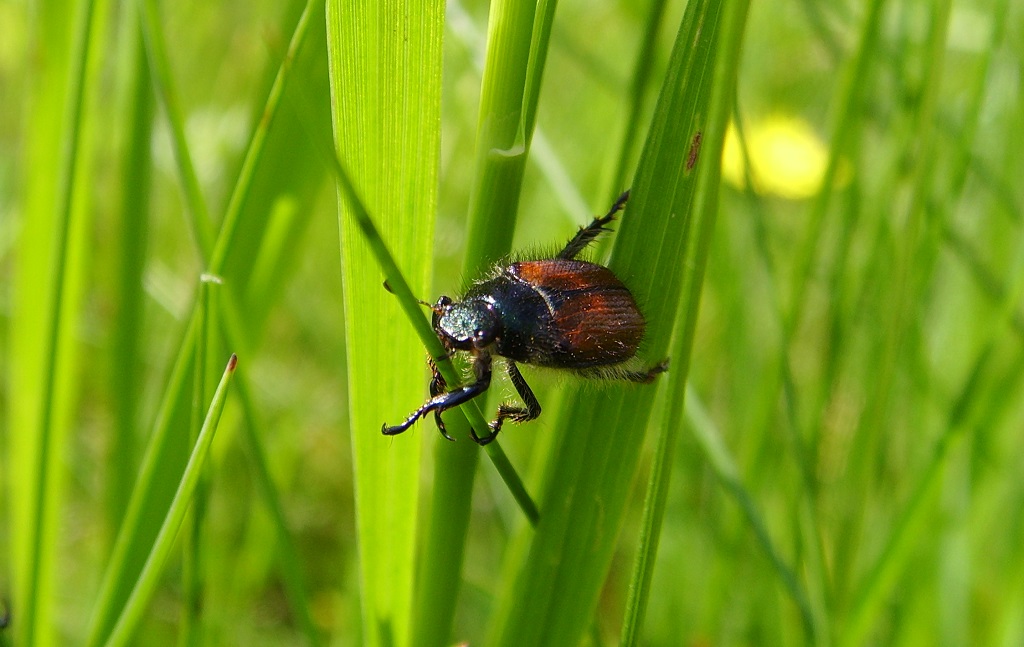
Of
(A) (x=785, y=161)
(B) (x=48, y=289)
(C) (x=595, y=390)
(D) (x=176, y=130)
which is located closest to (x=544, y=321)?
(C) (x=595, y=390)

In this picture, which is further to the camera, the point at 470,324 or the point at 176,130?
the point at 470,324

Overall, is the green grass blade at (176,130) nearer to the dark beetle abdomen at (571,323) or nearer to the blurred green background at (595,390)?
the blurred green background at (595,390)

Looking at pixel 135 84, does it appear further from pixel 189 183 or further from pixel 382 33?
pixel 382 33

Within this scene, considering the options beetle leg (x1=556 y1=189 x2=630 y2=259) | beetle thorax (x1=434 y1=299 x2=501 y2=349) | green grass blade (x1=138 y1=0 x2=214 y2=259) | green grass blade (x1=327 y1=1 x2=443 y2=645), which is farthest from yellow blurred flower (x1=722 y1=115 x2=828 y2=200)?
green grass blade (x1=327 y1=1 x2=443 y2=645)

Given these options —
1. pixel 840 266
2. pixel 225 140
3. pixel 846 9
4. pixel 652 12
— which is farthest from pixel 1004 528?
pixel 225 140

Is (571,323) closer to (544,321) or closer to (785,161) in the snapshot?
(544,321)

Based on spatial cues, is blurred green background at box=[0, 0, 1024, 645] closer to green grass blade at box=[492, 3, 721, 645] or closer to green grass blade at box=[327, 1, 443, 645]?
green grass blade at box=[327, 1, 443, 645]
